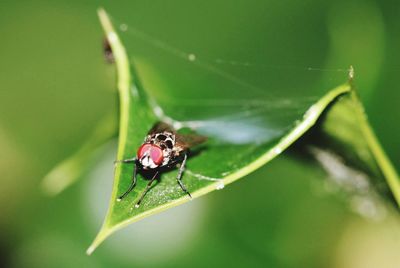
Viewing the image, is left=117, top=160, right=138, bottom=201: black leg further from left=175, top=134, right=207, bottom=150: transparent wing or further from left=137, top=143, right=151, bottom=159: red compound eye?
left=175, top=134, right=207, bottom=150: transparent wing

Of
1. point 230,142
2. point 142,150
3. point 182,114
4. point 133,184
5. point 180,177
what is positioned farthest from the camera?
point 182,114

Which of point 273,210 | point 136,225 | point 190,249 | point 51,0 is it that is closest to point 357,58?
point 273,210

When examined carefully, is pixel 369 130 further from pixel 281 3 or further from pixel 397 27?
pixel 281 3

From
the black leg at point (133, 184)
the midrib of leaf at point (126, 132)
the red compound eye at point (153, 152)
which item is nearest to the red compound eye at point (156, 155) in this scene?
the red compound eye at point (153, 152)

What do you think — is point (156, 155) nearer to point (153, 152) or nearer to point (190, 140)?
point (153, 152)

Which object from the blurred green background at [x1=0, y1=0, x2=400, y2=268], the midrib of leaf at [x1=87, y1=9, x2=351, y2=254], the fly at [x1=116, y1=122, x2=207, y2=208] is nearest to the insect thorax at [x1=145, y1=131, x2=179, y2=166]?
the fly at [x1=116, y1=122, x2=207, y2=208]

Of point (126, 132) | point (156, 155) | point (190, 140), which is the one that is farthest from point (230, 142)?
point (126, 132)

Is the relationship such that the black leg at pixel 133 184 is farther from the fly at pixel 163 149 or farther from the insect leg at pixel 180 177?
the insect leg at pixel 180 177
